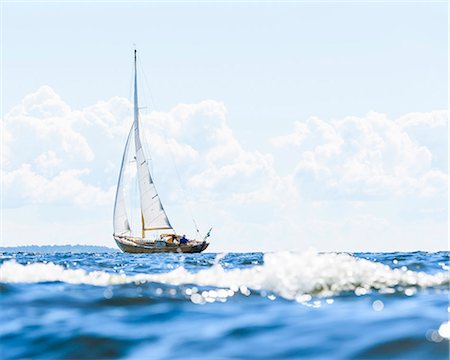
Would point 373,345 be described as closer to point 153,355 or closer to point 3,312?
point 153,355

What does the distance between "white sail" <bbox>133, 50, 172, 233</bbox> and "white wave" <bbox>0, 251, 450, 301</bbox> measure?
73.4 meters

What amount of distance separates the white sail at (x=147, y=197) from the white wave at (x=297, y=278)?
73.4m

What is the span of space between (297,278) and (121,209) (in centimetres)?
8265

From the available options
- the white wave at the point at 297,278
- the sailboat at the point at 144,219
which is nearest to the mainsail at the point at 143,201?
the sailboat at the point at 144,219

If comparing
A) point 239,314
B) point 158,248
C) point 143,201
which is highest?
point 143,201

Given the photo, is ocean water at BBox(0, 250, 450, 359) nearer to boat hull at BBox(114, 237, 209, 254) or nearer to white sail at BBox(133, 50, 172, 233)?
white sail at BBox(133, 50, 172, 233)

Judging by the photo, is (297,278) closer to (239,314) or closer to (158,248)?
(239,314)

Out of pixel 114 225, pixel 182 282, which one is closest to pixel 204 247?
pixel 114 225

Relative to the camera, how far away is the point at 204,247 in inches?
4016

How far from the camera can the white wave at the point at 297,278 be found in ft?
53.7

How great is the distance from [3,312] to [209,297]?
14.6ft

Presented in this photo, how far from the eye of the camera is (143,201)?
9531 cm

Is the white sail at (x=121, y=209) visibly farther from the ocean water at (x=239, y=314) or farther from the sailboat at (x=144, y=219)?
the ocean water at (x=239, y=314)

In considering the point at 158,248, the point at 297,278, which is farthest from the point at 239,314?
the point at 158,248
